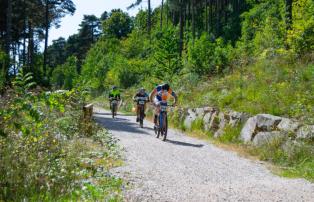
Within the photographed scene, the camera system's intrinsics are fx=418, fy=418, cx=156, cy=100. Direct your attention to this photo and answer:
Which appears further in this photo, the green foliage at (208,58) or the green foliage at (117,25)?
the green foliage at (117,25)

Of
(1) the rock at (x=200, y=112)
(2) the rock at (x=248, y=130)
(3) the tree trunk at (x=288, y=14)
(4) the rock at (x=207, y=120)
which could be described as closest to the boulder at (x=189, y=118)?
(1) the rock at (x=200, y=112)

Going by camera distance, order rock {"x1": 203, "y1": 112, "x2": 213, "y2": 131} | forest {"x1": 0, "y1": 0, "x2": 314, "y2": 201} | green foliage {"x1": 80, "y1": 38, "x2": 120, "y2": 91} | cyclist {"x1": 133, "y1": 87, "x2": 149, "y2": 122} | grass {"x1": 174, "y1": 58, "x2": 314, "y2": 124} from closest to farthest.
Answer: forest {"x1": 0, "y1": 0, "x2": 314, "y2": 201}
grass {"x1": 174, "y1": 58, "x2": 314, "y2": 124}
rock {"x1": 203, "y1": 112, "x2": 213, "y2": 131}
cyclist {"x1": 133, "y1": 87, "x2": 149, "y2": 122}
green foliage {"x1": 80, "y1": 38, "x2": 120, "y2": 91}

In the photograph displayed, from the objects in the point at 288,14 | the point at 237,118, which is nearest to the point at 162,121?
the point at 237,118

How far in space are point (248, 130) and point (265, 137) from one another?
4.03 ft

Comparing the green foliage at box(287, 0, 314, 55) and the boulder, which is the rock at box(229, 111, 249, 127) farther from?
the green foliage at box(287, 0, 314, 55)

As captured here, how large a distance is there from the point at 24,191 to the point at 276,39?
16.1 m

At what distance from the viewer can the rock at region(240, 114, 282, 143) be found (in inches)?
438

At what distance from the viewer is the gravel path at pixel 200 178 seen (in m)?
6.64

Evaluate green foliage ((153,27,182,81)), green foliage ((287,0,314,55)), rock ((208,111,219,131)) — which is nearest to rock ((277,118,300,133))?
rock ((208,111,219,131))

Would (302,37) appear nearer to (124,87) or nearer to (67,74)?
(124,87)

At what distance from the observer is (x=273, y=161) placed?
33.4 feet

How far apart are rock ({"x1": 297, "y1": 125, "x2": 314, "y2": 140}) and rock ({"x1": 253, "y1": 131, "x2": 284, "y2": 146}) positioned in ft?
1.78

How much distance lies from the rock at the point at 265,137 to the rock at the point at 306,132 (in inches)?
21.3

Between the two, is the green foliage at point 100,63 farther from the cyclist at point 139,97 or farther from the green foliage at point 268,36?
the cyclist at point 139,97
